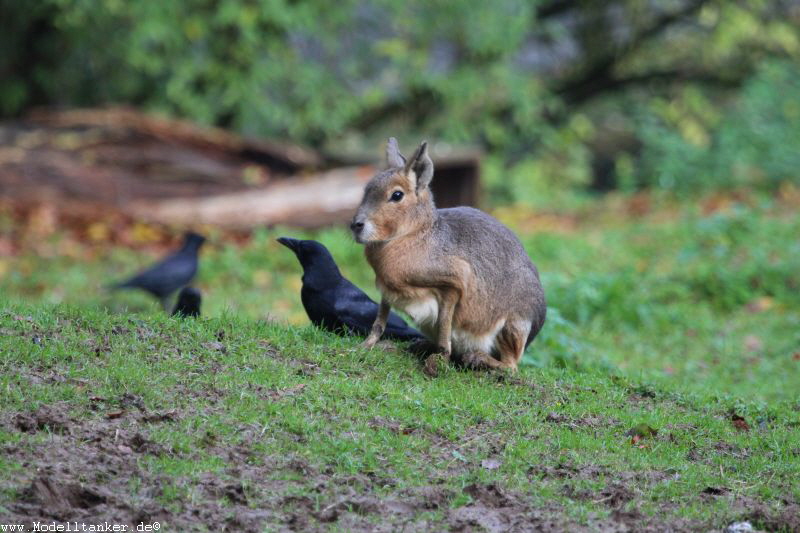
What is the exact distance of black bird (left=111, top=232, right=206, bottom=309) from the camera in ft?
31.8

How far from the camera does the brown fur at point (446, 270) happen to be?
21.6 ft

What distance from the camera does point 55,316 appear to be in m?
6.59

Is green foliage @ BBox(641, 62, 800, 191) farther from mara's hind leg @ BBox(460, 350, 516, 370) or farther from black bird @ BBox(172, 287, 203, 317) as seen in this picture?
black bird @ BBox(172, 287, 203, 317)

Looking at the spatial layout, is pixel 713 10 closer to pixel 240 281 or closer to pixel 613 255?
pixel 613 255

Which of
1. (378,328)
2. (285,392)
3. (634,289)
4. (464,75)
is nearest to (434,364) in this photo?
(378,328)

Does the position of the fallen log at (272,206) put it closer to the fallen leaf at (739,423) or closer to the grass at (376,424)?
the grass at (376,424)

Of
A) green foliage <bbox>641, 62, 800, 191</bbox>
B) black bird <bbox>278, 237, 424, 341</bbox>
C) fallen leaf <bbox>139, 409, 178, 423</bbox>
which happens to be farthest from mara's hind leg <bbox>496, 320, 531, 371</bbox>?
green foliage <bbox>641, 62, 800, 191</bbox>

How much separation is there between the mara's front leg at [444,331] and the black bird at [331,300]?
60 cm

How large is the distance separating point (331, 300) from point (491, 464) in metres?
2.16

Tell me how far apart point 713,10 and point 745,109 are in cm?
262

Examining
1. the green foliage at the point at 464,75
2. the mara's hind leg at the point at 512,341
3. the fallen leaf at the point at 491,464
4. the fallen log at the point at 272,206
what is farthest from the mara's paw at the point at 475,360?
the green foliage at the point at 464,75

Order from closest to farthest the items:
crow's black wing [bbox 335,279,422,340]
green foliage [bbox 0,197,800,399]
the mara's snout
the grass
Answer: the grass, the mara's snout, crow's black wing [bbox 335,279,422,340], green foliage [bbox 0,197,800,399]

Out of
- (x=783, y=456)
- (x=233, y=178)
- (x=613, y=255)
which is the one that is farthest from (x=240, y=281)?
(x=783, y=456)

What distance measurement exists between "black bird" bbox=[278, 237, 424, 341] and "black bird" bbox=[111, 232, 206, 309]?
282 centimetres
